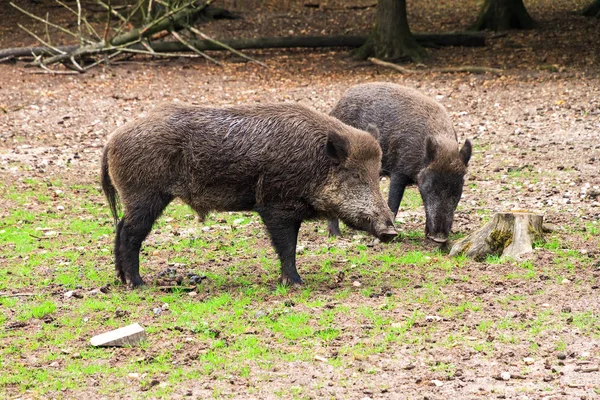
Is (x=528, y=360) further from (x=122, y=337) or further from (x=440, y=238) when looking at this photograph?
(x=440, y=238)

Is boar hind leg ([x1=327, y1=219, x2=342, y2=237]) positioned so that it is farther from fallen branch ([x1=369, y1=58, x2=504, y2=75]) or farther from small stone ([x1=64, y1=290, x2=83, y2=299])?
fallen branch ([x1=369, y1=58, x2=504, y2=75])

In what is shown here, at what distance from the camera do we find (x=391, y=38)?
20.9 metres

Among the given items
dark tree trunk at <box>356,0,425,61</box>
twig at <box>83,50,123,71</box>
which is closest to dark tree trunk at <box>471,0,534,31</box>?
dark tree trunk at <box>356,0,425,61</box>

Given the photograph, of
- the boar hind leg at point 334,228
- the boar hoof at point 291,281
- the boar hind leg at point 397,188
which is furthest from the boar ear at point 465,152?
the boar hoof at point 291,281

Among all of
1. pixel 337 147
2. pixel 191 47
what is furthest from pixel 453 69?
pixel 337 147

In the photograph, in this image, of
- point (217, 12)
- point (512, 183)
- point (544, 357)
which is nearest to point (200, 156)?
point (544, 357)

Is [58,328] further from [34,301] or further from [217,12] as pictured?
[217,12]

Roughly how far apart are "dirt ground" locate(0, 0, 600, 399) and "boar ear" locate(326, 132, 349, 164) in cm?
124

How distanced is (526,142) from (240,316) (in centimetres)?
831

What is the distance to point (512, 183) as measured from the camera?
11.8m

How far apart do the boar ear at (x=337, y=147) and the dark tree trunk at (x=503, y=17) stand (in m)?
16.8

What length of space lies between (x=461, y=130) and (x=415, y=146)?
577 centimetres

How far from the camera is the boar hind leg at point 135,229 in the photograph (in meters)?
7.67

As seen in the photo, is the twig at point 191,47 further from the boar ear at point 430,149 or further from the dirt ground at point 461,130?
the boar ear at point 430,149
